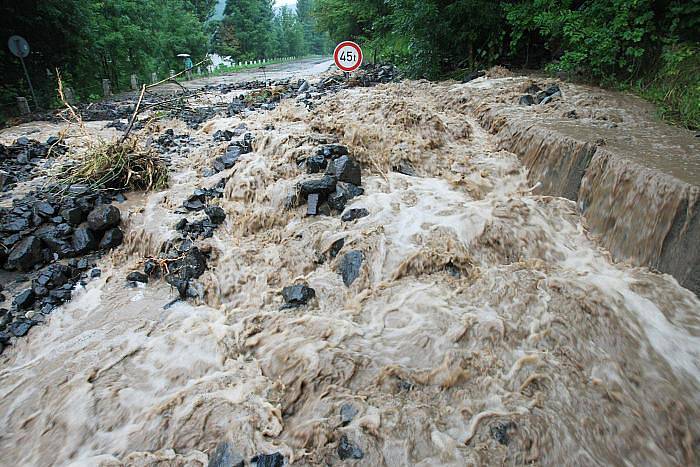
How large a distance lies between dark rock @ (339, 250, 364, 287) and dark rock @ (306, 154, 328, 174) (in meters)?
1.88

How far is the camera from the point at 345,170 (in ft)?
17.7

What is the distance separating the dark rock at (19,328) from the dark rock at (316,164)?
359cm

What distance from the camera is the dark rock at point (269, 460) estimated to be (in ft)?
7.77

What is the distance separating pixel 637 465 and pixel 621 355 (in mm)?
839

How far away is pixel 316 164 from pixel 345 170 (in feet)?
1.68

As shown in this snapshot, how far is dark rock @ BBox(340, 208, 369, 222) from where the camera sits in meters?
4.79

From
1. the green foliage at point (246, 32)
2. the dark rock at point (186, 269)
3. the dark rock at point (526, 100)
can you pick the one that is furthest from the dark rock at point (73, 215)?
the green foliage at point (246, 32)

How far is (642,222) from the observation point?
3.71 metres

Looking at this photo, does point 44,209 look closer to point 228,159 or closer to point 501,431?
point 228,159

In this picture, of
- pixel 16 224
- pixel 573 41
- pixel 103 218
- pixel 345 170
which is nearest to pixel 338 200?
pixel 345 170

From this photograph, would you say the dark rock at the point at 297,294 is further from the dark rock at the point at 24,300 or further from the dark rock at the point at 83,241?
the dark rock at the point at 83,241

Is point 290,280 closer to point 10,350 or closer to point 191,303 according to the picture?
point 191,303

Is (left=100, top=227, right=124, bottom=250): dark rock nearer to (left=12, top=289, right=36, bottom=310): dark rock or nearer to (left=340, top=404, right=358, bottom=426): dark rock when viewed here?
(left=12, top=289, right=36, bottom=310): dark rock

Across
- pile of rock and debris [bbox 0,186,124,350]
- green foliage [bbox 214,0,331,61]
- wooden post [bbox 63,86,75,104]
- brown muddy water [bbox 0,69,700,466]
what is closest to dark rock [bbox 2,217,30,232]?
pile of rock and debris [bbox 0,186,124,350]
